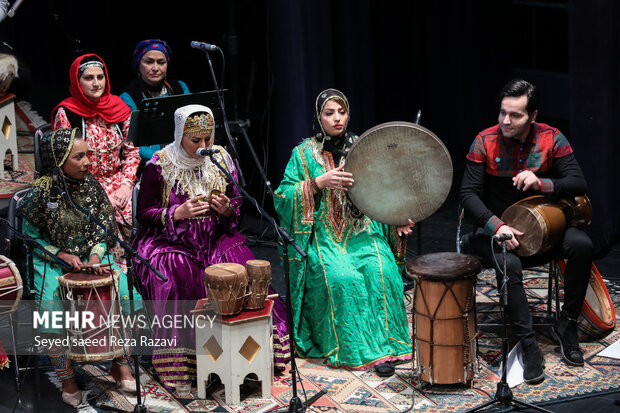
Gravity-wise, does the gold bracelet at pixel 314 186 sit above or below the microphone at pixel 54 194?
below

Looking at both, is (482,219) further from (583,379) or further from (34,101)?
(34,101)

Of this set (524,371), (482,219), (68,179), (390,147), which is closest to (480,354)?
(524,371)

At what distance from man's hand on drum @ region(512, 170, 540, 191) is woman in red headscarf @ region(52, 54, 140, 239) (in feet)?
7.75

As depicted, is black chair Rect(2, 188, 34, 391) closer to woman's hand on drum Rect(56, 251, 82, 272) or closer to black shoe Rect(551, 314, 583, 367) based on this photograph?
woman's hand on drum Rect(56, 251, 82, 272)

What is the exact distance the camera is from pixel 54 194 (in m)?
5.09

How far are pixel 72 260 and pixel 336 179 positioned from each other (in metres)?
1.51

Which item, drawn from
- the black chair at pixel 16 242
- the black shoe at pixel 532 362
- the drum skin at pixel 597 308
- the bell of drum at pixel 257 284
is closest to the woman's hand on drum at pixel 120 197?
the black chair at pixel 16 242

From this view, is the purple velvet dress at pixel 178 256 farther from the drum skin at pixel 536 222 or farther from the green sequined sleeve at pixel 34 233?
the drum skin at pixel 536 222

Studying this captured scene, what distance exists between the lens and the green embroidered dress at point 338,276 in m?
5.42

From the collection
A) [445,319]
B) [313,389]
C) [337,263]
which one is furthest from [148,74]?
[445,319]

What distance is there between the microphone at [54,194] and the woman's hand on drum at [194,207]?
68 cm

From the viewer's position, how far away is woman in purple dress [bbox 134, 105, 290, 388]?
5.23m

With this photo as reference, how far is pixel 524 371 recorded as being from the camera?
17.0 feet

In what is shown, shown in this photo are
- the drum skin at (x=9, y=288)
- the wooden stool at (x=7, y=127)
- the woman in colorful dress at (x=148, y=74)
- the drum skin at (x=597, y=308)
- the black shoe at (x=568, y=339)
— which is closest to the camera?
the drum skin at (x=9, y=288)
